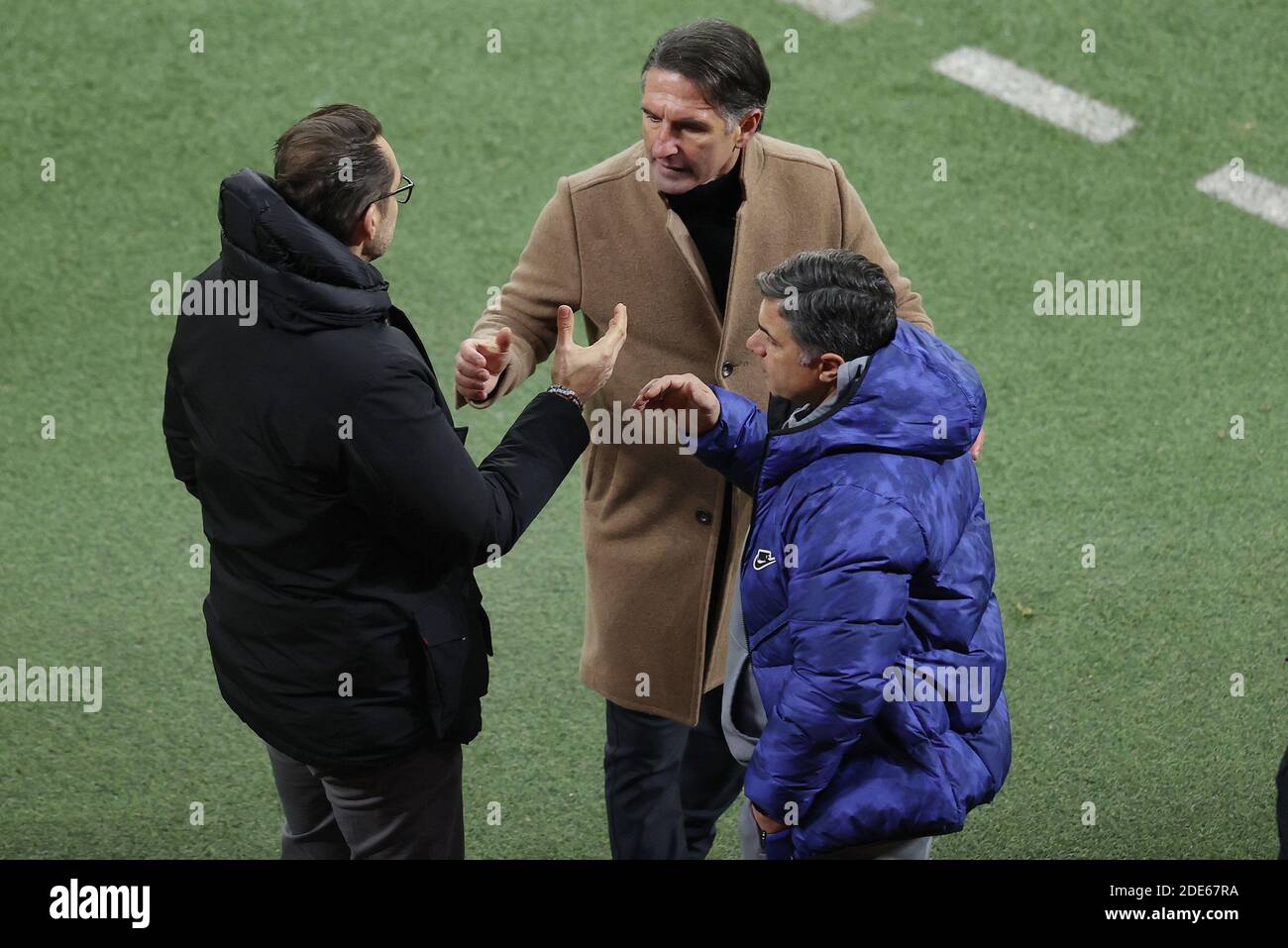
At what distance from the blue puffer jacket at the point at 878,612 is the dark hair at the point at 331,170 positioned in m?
0.75

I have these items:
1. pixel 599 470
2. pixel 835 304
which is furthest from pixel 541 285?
pixel 835 304

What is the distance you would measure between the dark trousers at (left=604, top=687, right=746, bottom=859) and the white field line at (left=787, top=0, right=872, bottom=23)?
3846mm

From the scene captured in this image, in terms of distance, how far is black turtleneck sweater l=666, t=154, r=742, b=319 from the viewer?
10.3 ft

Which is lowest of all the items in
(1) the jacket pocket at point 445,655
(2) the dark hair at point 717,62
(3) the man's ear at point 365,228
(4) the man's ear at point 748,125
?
(1) the jacket pocket at point 445,655

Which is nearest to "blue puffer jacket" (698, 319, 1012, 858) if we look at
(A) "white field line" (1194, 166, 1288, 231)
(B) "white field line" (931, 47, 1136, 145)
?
(A) "white field line" (1194, 166, 1288, 231)

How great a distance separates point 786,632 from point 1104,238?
330 centimetres

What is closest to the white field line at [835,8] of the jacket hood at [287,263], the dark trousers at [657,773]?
the dark trousers at [657,773]

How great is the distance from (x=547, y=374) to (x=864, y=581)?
2.76 meters

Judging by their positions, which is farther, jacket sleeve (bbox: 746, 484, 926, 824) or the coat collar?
the coat collar

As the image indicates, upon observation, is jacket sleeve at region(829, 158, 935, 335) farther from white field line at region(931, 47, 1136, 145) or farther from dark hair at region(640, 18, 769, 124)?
white field line at region(931, 47, 1136, 145)

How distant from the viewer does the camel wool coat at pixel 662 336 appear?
10.3 ft

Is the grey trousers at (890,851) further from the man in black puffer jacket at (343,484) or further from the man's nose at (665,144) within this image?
the man's nose at (665,144)

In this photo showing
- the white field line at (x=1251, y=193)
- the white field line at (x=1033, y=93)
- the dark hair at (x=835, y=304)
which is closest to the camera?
the dark hair at (x=835, y=304)

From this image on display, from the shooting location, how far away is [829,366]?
269cm
